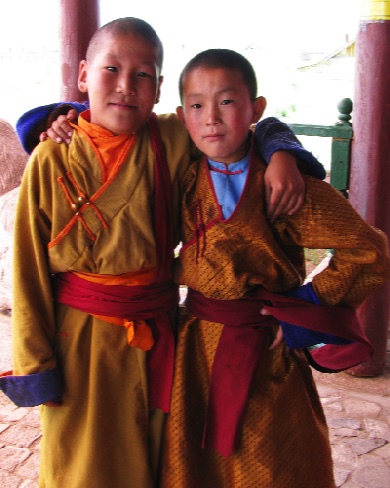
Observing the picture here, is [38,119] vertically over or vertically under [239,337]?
over

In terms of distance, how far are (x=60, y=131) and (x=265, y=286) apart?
2.42ft

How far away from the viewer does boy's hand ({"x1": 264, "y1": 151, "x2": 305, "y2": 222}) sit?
1.62 m

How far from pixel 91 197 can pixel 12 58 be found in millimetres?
9190

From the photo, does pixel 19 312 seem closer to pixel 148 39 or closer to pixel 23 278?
pixel 23 278

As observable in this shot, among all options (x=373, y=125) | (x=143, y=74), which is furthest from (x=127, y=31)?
(x=373, y=125)

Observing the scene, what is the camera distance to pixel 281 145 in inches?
65.4

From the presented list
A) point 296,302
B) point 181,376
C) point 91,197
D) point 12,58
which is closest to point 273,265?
point 296,302

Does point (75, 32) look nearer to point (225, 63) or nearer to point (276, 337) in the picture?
point (225, 63)

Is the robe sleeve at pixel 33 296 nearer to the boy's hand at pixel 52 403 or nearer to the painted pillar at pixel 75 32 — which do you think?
the boy's hand at pixel 52 403

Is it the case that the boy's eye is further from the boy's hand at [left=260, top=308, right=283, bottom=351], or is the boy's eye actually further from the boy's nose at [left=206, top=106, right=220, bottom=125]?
the boy's hand at [left=260, top=308, right=283, bottom=351]

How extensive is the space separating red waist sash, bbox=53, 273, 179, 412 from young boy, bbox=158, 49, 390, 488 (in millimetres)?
41

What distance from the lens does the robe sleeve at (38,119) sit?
1.82 m

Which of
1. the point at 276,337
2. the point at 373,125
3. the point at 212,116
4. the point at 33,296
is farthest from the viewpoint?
the point at 373,125

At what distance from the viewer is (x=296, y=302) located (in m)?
1.72
